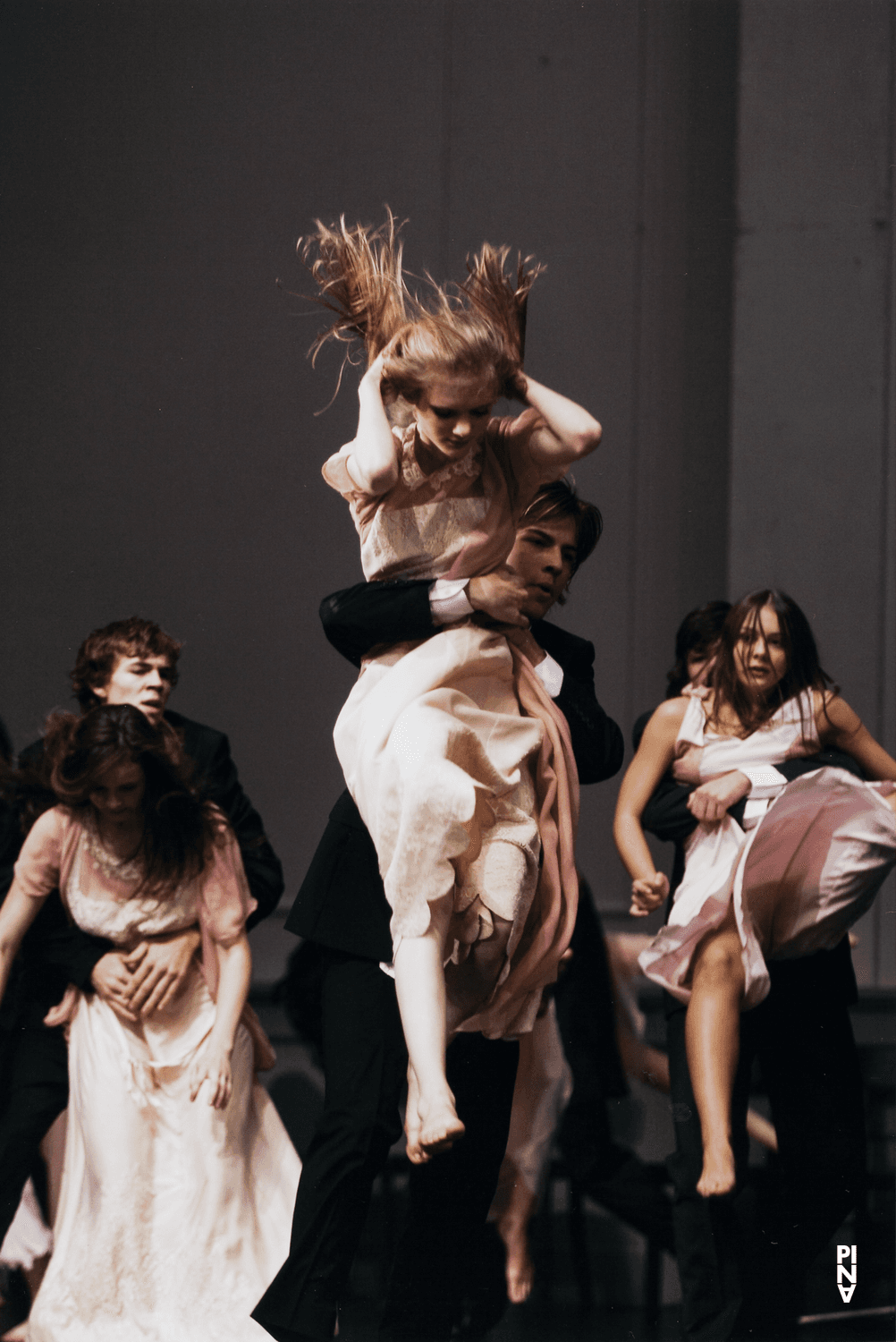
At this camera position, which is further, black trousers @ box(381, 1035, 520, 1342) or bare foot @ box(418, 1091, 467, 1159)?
black trousers @ box(381, 1035, 520, 1342)

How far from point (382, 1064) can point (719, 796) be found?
78 centimetres

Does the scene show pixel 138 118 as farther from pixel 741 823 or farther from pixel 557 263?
pixel 741 823

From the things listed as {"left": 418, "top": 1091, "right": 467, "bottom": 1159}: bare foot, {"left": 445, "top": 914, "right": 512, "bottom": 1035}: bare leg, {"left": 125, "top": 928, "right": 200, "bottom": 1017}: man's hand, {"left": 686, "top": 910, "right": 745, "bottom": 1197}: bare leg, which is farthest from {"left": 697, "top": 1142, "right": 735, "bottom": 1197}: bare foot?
{"left": 125, "top": 928, "right": 200, "bottom": 1017}: man's hand

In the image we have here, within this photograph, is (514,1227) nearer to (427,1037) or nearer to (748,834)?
(427,1037)

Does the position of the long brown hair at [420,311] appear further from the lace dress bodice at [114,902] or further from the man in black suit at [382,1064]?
the lace dress bodice at [114,902]

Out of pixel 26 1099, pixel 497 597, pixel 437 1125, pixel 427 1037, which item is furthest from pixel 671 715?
pixel 26 1099

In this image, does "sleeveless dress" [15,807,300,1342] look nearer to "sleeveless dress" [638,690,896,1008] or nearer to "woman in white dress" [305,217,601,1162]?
"woman in white dress" [305,217,601,1162]

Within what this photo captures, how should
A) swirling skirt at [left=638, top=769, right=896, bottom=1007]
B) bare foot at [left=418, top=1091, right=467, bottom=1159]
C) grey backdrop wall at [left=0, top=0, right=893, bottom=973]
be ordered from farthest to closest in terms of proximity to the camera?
grey backdrop wall at [left=0, top=0, right=893, bottom=973] → swirling skirt at [left=638, top=769, right=896, bottom=1007] → bare foot at [left=418, top=1091, right=467, bottom=1159]

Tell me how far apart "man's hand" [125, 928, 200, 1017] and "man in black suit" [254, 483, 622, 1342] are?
26cm

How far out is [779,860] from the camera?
2666 millimetres

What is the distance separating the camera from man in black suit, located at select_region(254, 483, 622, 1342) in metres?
2.45

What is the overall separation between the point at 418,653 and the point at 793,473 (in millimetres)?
852

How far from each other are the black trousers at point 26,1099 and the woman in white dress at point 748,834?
1.11 metres

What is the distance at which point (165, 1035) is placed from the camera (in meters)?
2.62
